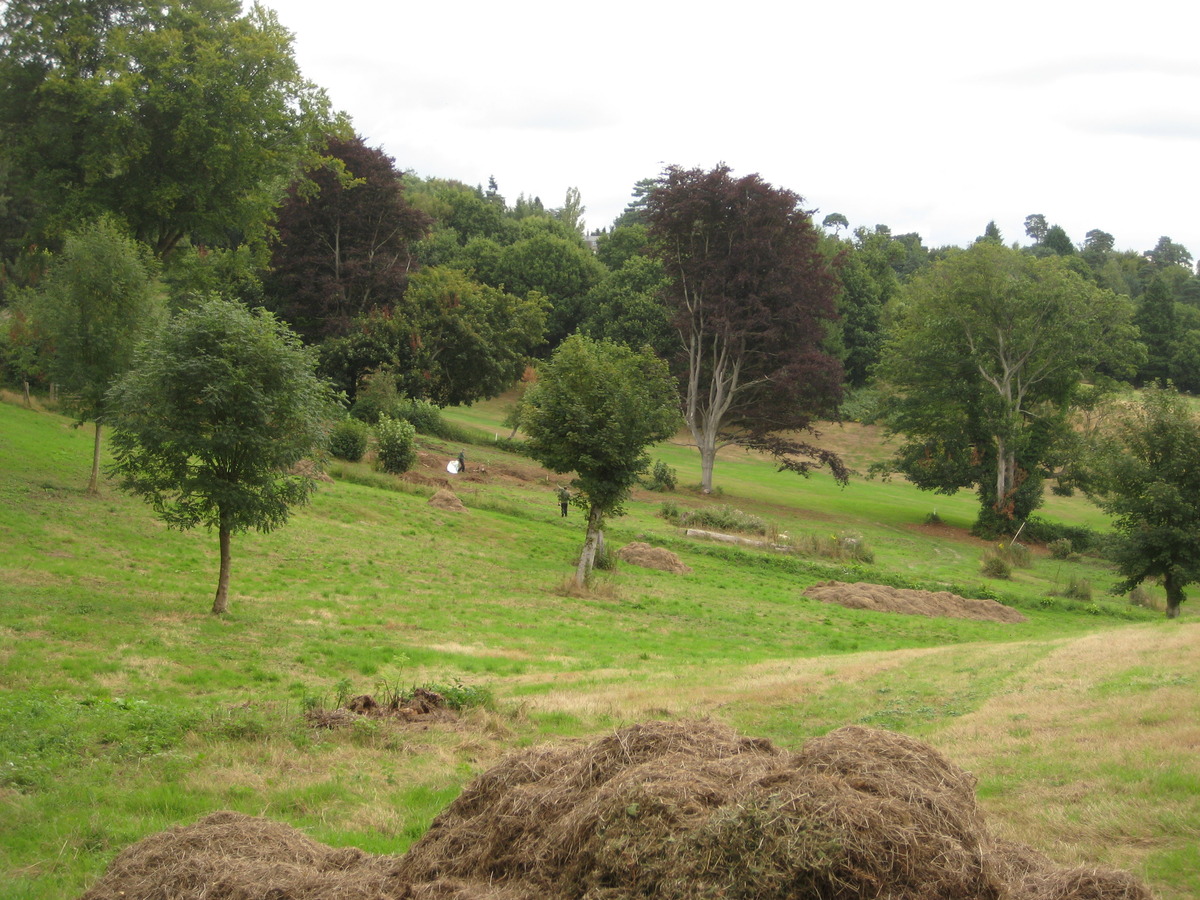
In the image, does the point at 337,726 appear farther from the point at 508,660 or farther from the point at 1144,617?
the point at 1144,617

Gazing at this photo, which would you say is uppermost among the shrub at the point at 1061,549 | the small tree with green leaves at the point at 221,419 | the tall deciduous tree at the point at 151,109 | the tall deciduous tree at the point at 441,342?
the tall deciduous tree at the point at 151,109

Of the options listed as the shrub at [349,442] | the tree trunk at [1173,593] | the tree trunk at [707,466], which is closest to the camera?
the tree trunk at [1173,593]

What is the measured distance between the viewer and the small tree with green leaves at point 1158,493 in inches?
1273

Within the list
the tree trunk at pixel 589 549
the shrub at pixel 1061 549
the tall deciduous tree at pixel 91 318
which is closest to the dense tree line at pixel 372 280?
the tall deciduous tree at pixel 91 318

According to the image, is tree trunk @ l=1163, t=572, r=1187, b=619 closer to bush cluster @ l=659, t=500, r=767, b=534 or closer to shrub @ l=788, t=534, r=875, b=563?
shrub @ l=788, t=534, r=875, b=563

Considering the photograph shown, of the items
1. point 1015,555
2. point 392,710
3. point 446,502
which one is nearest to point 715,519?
point 446,502

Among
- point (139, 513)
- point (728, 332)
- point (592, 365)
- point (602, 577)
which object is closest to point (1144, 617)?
point (602, 577)

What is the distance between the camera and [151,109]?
31.4 metres

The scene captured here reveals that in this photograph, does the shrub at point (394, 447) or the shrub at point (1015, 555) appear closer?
the shrub at point (394, 447)

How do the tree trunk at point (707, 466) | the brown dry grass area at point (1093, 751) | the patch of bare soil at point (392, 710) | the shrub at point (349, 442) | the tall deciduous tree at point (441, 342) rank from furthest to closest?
the tree trunk at point (707, 466) < the tall deciduous tree at point (441, 342) < the shrub at point (349, 442) < the patch of bare soil at point (392, 710) < the brown dry grass area at point (1093, 751)

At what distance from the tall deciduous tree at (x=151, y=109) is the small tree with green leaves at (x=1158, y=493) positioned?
31213mm

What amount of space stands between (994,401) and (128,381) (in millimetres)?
49912

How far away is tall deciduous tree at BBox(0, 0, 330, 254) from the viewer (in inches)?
1190

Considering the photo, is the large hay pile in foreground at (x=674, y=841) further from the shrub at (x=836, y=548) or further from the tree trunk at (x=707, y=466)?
the tree trunk at (x=707, y=466)
